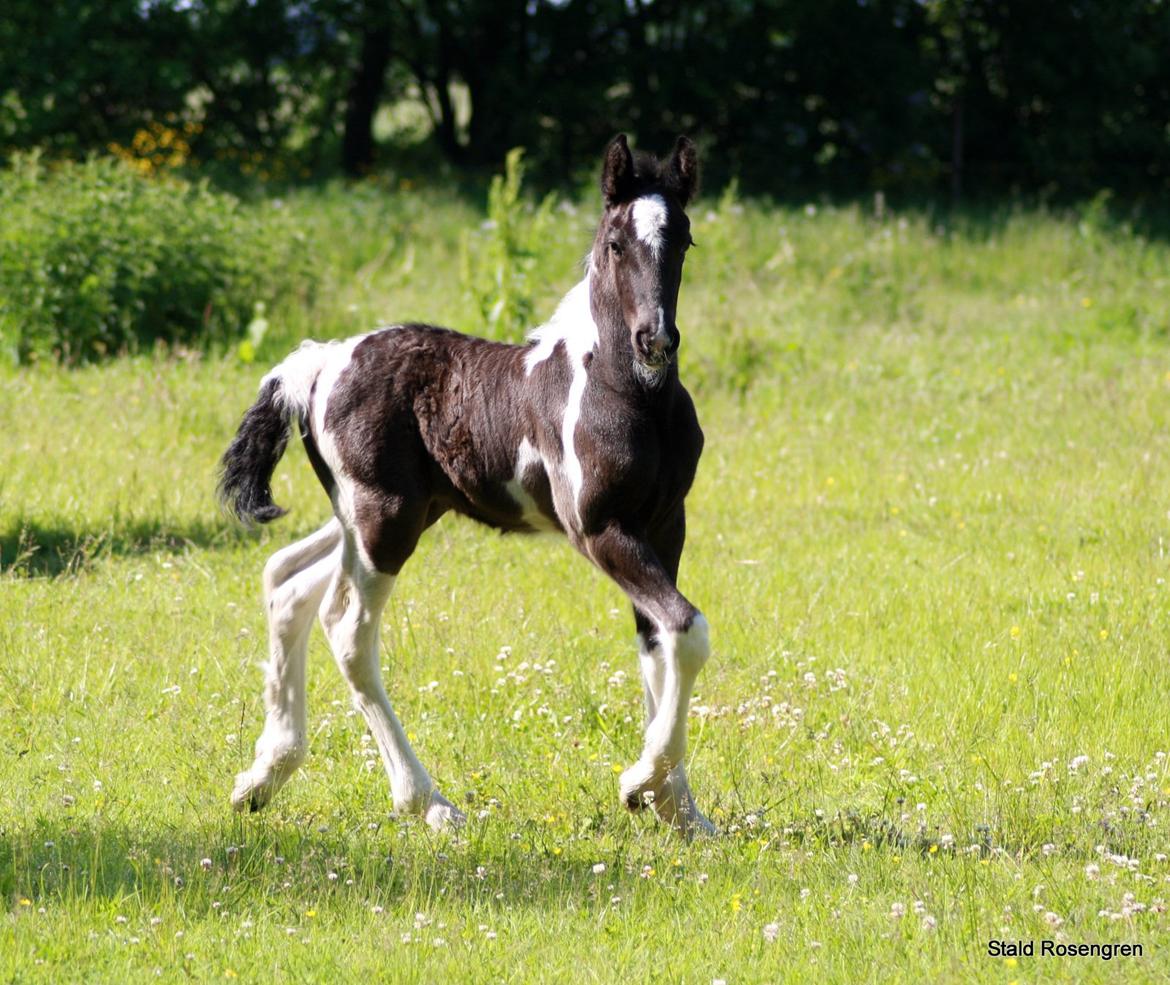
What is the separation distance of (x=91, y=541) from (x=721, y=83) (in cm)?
1717

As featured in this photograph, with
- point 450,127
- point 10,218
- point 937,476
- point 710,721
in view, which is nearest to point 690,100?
point 450,127

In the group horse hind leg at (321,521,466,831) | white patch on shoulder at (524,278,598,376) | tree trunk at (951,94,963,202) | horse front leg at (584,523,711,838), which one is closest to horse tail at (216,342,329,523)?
horse hind leg at (321,521,466,831)

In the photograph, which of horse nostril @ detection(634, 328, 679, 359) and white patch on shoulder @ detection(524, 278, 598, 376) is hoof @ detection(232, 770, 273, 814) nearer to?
white patch on shoulder @ detection(524, 278, 598, 376)

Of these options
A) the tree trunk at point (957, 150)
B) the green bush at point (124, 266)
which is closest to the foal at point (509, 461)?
the green bush at point (124, 266)

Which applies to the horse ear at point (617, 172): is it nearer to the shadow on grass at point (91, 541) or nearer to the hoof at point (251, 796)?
the hoof at point (251, 796)

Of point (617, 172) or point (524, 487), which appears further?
point (524, 487)

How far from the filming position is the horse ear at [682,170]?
4.67 metres

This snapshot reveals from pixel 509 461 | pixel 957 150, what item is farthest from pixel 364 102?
pixel 509 461

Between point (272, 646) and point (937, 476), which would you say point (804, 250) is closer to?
point (937, 476)

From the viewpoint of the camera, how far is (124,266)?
1225 centimetres

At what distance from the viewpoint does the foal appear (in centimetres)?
454

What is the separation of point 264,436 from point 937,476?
513 centimetres

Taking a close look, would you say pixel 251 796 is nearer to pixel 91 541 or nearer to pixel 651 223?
pixel 651 223

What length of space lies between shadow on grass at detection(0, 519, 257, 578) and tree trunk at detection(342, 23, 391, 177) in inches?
622
